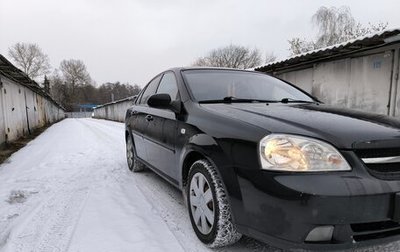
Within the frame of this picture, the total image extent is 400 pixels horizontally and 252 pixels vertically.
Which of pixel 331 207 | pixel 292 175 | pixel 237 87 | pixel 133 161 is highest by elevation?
pixel 237 87

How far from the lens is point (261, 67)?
9469 mm

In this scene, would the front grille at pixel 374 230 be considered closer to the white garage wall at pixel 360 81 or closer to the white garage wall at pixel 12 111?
the white garage wall at pixel 360 81

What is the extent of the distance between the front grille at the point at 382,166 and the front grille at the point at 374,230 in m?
0.28

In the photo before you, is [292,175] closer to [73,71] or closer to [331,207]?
[331,207]

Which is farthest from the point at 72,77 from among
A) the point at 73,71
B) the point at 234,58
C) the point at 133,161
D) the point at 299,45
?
the point at 133,161

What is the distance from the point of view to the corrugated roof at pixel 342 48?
5459mm

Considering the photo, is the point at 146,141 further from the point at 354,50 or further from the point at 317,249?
the point at 354,50

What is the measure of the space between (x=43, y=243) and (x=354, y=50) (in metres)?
6.82

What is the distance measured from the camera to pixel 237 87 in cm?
340

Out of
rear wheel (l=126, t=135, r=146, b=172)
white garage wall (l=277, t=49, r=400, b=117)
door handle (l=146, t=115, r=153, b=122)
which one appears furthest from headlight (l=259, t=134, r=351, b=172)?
white garage wall (l=277, t=49, r=400, b=117)

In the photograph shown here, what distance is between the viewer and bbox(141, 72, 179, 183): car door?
321 centimetres

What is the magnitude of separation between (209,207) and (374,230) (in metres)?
1.15

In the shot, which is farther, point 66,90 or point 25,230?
point 66,90

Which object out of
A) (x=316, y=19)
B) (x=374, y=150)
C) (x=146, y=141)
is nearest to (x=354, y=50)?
(x=146, y=141)
